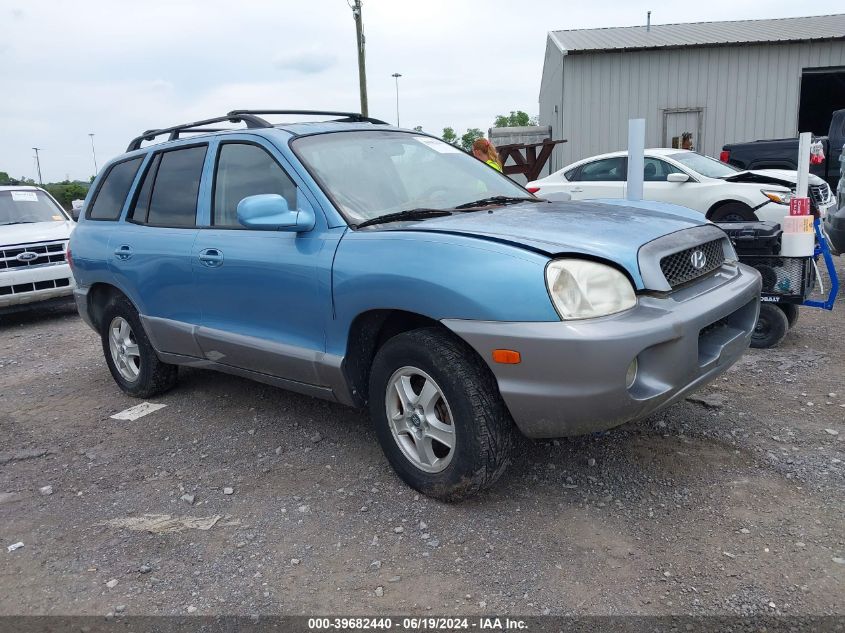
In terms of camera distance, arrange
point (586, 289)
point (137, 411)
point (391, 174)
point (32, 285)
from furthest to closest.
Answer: point (32, 285) < point (137, 411) < point (391, 174) < point (586, 289)

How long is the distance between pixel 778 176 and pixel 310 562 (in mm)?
9383

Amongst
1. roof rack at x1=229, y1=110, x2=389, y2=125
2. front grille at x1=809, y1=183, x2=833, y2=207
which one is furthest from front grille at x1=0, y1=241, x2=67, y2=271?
front grille at x1=809, y1=183, x2=833, y2=207

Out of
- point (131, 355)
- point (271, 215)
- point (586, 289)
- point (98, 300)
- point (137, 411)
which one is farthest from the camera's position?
point (98, 300)

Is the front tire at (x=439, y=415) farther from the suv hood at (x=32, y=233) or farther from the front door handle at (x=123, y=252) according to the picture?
the suv hood at (x=32, y=233)

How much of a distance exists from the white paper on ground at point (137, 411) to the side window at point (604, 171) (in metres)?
7.92

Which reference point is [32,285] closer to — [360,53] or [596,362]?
[596,362]

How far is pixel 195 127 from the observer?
4.73 meters

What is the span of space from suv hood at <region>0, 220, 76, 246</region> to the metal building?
522 inches

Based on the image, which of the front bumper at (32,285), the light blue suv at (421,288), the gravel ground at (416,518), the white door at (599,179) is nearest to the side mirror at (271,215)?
the light blue suv at (421,288)

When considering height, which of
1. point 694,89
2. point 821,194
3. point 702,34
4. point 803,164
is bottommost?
point 821,194

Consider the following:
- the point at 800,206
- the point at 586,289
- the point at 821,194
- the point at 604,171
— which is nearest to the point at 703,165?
the point at 604,171

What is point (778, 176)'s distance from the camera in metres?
9.91

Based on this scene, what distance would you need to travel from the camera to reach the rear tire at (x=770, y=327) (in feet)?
17.3

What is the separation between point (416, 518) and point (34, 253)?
685 cm
